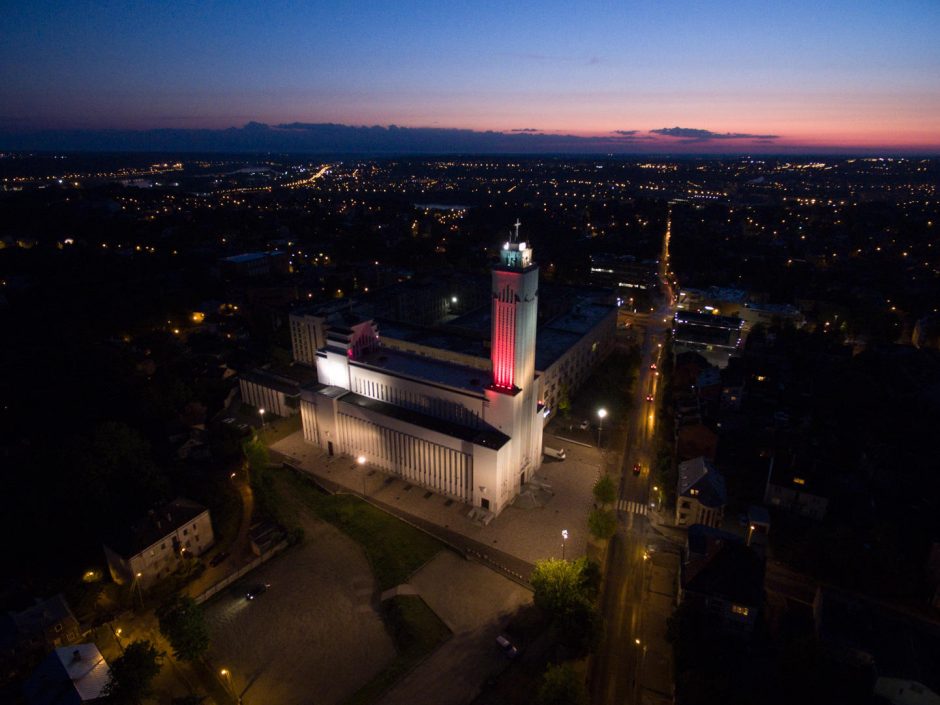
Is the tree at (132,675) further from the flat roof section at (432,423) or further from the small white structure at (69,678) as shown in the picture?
the flat roof section at (432,423)

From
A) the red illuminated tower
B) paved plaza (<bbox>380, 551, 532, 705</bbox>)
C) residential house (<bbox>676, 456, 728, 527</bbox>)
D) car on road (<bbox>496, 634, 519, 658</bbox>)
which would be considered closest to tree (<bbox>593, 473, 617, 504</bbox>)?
residential house (<bbox>676, 456, 728, 527</bbox>)

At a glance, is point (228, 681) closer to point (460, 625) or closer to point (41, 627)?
point (41, 627)

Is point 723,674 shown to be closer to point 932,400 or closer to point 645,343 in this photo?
point 932,400

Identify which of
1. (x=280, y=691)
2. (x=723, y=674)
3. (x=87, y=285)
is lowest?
(x=280, y=691)

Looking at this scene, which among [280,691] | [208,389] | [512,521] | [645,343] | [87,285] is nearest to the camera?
[280,691]

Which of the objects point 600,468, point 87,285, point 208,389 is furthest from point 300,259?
point 600,468

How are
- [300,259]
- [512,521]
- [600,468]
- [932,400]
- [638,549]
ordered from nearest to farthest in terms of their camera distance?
[638,549] < [512,521] < [600,468] < [932,400] < [300,259]

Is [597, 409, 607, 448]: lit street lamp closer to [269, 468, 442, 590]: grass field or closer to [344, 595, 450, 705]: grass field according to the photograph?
[269, 468, 442, 590]: grass field
